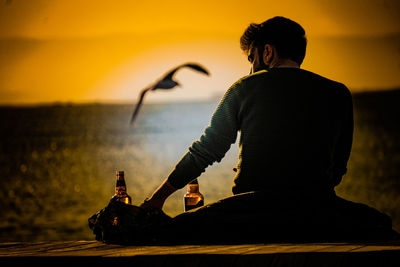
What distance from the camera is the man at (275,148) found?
107 inches

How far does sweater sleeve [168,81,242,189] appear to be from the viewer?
9.35 ft

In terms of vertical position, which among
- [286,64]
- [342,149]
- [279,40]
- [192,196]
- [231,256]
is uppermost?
[279,40]

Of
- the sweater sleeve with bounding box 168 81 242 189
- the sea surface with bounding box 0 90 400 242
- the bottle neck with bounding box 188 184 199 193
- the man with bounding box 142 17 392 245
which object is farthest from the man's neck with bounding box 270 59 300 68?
the sea surface with bounding box 0 90 400 242

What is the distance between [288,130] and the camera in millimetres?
2742

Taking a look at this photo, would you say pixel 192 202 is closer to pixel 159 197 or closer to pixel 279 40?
pixel 159 197

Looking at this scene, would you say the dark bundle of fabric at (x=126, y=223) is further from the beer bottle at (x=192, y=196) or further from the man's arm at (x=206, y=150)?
the beer bottle at (x=192, y=196)

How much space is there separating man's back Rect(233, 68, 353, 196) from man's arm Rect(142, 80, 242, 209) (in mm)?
57

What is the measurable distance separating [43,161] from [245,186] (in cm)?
4915

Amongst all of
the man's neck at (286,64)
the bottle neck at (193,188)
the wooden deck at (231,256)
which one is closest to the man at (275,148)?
the man's neck at (286,64)

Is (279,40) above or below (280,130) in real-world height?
above

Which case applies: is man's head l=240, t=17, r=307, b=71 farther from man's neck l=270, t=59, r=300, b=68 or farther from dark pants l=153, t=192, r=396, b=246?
dark pants l=153, t=192, r=396, b=246

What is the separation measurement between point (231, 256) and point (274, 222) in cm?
56

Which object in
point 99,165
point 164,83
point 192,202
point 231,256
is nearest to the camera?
point 231,256

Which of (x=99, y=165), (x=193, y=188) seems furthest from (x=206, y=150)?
(x=99, y=165)
